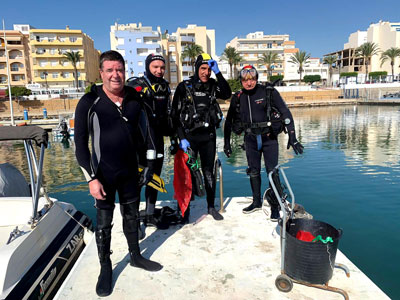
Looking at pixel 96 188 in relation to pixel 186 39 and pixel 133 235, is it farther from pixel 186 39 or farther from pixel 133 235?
pixel 186 39

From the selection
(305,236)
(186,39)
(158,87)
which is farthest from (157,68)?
(186,39)

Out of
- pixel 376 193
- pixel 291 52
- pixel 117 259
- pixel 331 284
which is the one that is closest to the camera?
pixel 331 284

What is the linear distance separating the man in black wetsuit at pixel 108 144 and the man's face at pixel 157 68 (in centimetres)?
97

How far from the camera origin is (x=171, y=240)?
365 cm

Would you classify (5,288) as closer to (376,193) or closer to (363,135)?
(376,193)

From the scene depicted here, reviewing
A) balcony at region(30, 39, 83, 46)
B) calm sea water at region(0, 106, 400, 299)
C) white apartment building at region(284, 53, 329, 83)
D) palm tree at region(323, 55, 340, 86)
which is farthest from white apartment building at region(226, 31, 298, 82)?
calm sea water at region(0, 106, 400, 299)

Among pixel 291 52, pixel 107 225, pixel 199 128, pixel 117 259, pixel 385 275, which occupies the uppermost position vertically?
pixel 291 52

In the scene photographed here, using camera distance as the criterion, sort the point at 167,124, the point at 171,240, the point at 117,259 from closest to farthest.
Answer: the point at 117,259
the point at 171,240
the point at 167,124

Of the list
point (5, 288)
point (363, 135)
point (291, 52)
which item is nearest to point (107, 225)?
point (5, 288)

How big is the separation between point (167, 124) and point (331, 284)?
2679mm

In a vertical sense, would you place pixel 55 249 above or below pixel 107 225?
below

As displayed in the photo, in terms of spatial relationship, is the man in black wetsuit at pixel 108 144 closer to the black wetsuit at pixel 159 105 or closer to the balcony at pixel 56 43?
the black wetsuit at pixel 159 105

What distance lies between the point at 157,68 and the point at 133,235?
84.3 inches

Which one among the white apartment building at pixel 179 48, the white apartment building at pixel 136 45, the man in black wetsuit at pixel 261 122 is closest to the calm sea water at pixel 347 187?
the man in black wetsuit at pixel 261 122
